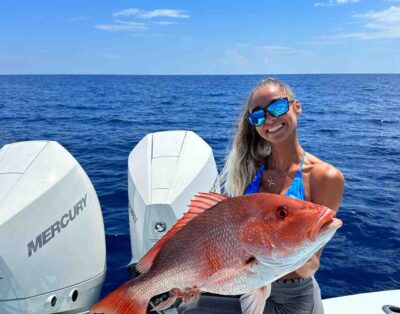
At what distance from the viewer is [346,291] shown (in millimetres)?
5211

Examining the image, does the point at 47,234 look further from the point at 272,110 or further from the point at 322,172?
the point at 322,172

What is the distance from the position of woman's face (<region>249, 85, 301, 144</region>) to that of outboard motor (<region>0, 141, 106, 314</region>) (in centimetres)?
188

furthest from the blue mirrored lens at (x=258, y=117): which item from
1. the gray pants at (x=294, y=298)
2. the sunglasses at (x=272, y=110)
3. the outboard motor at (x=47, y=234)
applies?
the outboard motor at (x=47, y=234)

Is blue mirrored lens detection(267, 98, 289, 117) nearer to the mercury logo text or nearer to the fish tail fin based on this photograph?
the fish tail fin

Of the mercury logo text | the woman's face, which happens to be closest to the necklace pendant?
the woman's face

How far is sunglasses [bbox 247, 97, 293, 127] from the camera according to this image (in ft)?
7.79

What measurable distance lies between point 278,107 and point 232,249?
1063 mm

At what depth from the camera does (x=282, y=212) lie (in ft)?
5.09

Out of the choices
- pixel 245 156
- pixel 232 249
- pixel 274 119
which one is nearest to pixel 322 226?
pixel 232 249

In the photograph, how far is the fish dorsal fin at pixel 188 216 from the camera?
182 cm

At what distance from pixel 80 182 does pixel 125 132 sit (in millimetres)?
13003

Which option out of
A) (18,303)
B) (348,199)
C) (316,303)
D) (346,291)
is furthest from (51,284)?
(348,199)

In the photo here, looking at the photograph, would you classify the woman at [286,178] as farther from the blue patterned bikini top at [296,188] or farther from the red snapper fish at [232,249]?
the red snapper fish at [232,249]

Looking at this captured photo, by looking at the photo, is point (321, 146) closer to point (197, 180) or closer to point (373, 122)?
point (373, 122)
